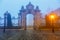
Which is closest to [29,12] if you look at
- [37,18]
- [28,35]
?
[37,18]

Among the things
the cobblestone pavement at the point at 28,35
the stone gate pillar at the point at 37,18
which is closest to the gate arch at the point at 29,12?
the stone gate pillar at the point at 37,18

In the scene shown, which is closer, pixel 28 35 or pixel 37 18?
pixel 28 35

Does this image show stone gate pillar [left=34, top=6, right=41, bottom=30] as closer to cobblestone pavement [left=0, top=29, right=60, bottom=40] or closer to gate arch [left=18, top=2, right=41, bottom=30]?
gate arch [left=18, top=2, right=41, bottom=30]

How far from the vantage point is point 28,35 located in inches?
154

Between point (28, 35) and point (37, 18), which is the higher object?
point (37, 18)

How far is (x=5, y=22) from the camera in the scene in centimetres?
421

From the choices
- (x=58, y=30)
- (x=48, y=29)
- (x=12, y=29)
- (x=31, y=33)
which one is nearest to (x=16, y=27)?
(x=12, y=29)

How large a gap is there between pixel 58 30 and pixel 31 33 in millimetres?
735

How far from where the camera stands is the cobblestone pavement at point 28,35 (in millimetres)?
3688

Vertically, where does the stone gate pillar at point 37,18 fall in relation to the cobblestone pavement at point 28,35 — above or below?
above

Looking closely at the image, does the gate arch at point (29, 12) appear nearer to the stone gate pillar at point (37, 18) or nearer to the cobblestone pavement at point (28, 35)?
the stone gate pillar at point (37, 18)

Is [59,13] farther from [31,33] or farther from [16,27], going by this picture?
[16,27]

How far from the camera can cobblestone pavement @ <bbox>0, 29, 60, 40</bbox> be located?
12.1 feet

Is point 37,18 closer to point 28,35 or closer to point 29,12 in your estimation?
point 29,12
